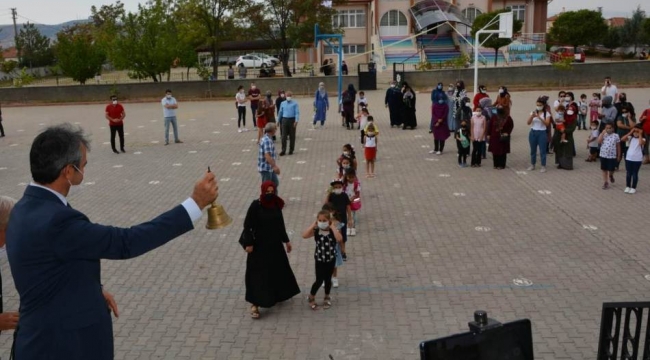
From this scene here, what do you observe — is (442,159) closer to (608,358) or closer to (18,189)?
(18,189)

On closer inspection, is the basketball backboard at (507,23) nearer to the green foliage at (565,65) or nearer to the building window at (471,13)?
the green foliage at (565,65)

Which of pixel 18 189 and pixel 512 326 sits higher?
pixel 512 326

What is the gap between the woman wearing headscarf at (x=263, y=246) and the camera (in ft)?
24.2

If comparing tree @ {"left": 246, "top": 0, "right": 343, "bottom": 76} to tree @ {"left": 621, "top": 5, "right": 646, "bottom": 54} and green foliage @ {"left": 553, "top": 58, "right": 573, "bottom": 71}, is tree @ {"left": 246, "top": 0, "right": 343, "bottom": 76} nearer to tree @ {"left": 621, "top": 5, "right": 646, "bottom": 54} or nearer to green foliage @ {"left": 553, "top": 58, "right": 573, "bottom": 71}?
green foliage @ {"left": 553, "top": 58, "right": 573, "bottom": 71}

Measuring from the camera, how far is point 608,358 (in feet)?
14.8

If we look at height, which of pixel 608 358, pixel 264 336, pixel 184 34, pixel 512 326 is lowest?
pixel 264 336

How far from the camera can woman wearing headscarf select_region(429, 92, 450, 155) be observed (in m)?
16.7

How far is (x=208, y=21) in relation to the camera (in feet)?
133

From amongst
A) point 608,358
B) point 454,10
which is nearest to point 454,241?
point 608,358

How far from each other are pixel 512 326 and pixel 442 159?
1360 centimetres

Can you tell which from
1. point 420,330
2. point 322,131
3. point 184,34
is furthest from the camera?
point 184,34

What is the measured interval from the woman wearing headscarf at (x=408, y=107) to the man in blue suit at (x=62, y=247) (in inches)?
699

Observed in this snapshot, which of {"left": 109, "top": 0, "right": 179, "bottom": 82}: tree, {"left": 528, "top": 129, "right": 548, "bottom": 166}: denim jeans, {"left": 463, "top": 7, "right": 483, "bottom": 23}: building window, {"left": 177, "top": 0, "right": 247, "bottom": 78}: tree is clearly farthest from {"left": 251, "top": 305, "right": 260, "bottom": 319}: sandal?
{"left": 463, "top": 7, "right": 483, "bottom": 23}: building window

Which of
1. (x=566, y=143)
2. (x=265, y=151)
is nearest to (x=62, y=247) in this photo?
(x=265, y=151)
